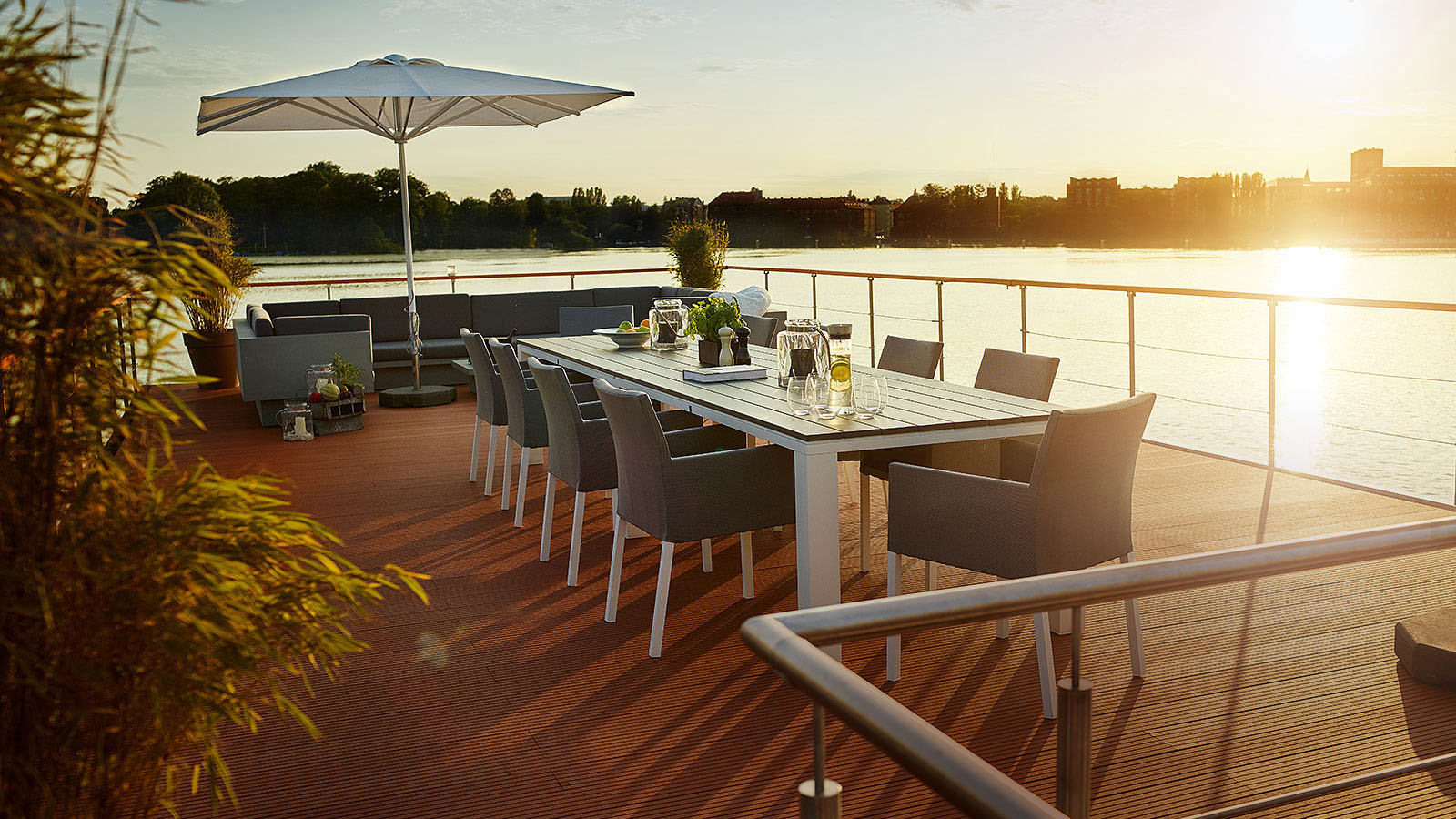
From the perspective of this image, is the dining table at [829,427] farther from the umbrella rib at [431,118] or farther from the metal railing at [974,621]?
the umbrella rib at [431,118]

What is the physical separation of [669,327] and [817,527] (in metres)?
2.25

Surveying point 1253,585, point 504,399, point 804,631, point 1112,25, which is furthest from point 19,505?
point 1112,25

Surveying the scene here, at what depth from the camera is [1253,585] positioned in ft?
12.4

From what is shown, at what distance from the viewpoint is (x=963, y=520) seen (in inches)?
114

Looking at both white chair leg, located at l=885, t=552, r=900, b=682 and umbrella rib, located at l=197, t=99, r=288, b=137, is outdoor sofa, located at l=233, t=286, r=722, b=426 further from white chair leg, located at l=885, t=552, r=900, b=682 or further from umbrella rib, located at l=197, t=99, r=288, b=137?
white chair leg, located at l=885, t=552, r=900, b=682

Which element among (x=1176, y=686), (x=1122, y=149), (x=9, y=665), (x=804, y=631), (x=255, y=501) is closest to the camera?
(x=804, y=631)

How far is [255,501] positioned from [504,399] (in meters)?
4.02

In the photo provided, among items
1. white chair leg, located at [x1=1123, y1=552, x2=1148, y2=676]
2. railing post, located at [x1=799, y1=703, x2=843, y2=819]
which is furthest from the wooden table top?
railing post, located at [x1=799, y1=703, x2=843, y2=819]

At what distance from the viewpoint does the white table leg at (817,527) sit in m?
3.09

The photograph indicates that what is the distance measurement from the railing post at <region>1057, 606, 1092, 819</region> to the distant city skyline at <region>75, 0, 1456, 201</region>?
9.59 metres

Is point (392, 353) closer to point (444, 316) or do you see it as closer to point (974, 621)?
point (444, 316)

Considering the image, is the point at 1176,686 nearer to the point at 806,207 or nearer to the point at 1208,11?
the point at 806,207

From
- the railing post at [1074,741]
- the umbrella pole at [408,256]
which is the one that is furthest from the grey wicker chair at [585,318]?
the railing post at [1074,741]

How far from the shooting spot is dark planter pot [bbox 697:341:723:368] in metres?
4.41
